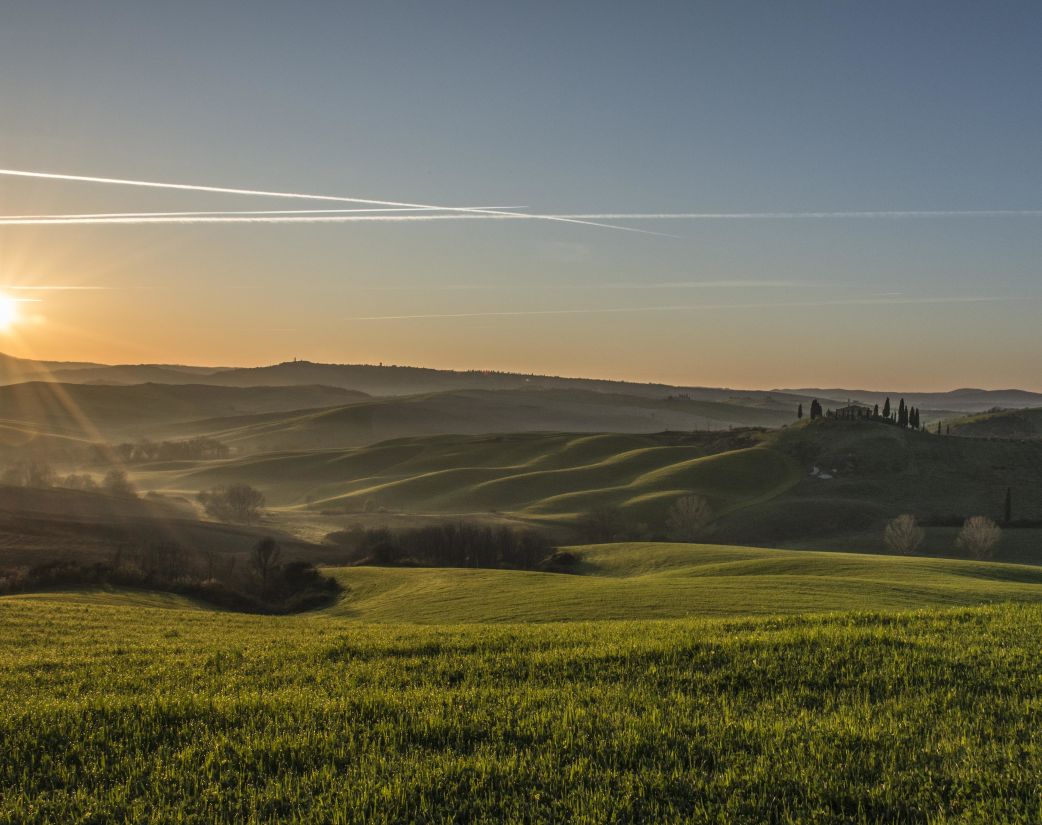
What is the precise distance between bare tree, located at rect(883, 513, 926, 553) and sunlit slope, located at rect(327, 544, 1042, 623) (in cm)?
3716

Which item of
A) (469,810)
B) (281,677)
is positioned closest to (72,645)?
(281,677)

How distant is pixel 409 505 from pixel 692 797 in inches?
5935

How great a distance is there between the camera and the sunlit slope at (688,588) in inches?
1416

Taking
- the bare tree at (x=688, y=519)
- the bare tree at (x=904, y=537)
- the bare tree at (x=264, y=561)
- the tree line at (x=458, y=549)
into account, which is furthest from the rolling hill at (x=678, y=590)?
the bare tree at (x=688, y=519)

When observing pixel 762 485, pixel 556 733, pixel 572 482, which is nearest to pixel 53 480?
pixel 572 482

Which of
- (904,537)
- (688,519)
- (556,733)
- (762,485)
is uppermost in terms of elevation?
(556,733)

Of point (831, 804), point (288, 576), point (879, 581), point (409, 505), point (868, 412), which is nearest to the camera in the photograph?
point (831, 804)

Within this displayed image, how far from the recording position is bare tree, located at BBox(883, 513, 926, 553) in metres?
94.7

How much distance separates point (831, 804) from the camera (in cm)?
720

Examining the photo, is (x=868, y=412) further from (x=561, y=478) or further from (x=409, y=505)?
(x=409, y=505)

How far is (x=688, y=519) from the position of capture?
4537 inches

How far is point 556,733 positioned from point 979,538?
9676 cm

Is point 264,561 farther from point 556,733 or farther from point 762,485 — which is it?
point 762,485

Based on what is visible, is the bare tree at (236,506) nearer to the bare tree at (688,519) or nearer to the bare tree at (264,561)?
the bare tree at (264,561)
